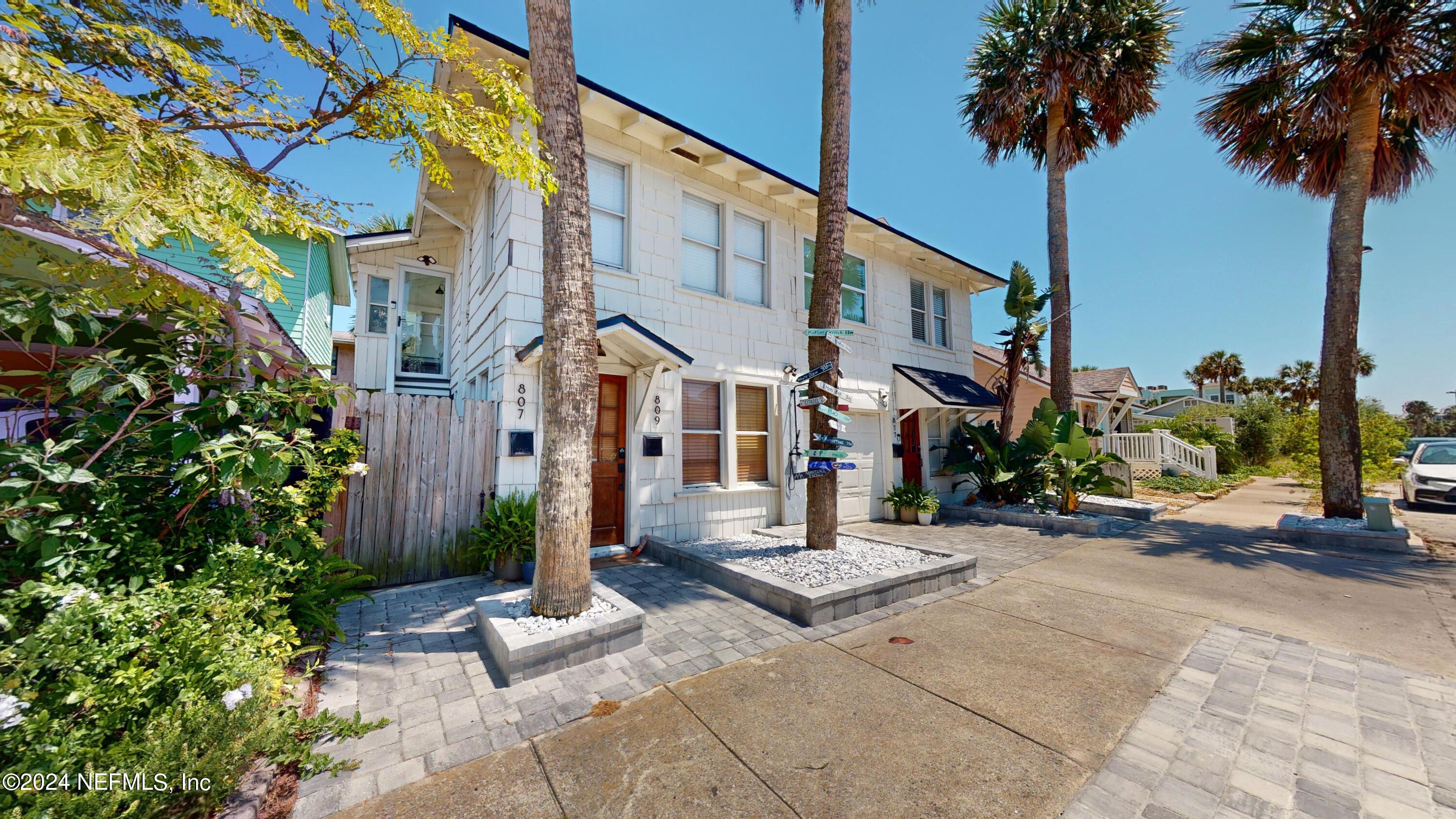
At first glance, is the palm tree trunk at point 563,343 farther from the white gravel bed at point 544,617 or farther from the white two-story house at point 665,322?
the white two-story house at point 665,322

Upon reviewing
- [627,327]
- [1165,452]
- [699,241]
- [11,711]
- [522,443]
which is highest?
[699,241]

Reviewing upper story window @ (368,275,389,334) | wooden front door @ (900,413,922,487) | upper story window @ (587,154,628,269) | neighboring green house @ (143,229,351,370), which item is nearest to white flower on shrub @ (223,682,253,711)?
upper story window @ (587,154,628,269)

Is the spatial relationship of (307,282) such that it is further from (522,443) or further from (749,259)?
(749,259)

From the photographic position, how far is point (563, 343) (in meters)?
3.77

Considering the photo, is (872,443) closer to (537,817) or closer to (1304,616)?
(1304,616)

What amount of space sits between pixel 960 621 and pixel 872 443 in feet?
18.1

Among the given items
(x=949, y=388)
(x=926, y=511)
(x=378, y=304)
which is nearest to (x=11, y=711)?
(x=378, y=304)

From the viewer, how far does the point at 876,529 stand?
858 centimetres

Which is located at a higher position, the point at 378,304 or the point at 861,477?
the point at 378,304

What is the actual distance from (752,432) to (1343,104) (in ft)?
34.6

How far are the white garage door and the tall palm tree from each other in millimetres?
3186

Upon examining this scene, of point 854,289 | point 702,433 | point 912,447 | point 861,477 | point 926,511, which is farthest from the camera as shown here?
point 912,447

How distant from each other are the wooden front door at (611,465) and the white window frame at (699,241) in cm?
180

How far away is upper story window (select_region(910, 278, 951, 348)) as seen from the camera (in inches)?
440
